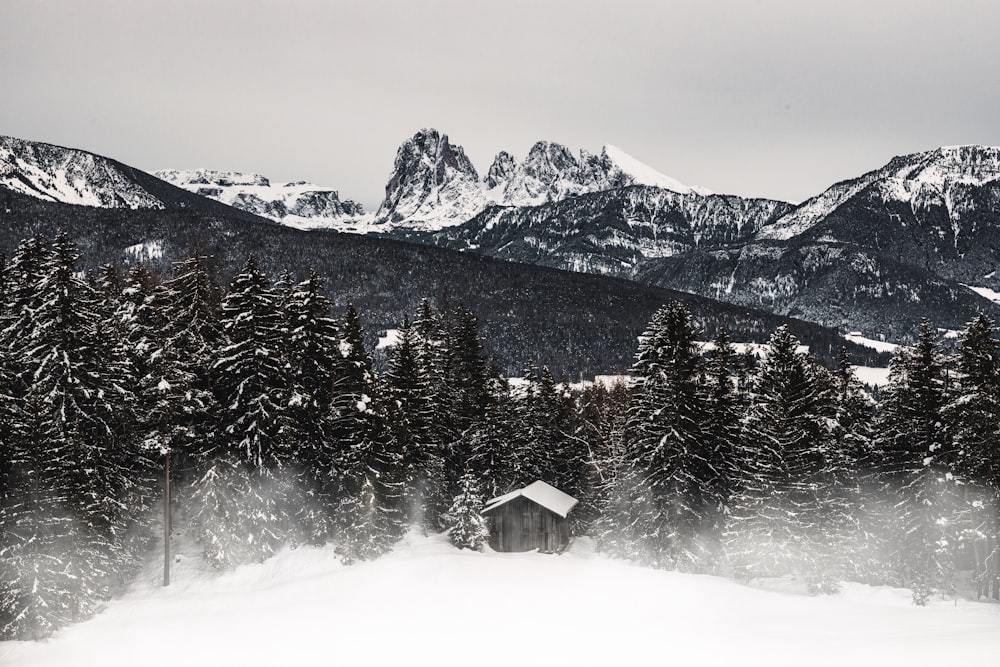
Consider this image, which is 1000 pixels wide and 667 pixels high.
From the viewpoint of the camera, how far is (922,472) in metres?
38.1

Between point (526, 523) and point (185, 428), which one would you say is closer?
point (185, 428)

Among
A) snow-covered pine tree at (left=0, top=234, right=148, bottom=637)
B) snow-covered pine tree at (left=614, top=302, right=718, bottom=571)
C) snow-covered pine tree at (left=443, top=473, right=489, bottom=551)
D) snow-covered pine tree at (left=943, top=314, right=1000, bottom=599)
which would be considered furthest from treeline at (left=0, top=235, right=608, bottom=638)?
snow-covered pine tree at (left=943, top=314, right=1000, bottom=599)

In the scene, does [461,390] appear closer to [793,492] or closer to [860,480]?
[793,492]

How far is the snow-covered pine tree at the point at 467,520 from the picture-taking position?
44625mm

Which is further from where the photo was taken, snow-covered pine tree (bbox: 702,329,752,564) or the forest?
snow-covered pine tree (bbox: 702,329,752,564)

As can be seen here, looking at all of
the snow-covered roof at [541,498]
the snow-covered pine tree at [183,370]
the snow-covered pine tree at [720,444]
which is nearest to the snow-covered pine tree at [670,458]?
the snow-covered pine tree at [720,444]

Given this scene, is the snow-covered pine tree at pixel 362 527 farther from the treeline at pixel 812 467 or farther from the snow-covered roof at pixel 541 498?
the treeline at pixel 812 467

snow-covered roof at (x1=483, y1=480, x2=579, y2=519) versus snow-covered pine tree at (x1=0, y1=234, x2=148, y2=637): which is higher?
snow-covered pine tree at (x1=0, y1=234, x2=148, y2=637)

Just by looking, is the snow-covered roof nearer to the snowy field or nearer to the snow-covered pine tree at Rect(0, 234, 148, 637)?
the snowy field

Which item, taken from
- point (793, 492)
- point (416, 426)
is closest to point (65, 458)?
point (416, 426)

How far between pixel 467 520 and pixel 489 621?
60.0 feet

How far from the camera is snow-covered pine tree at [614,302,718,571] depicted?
1583 inches

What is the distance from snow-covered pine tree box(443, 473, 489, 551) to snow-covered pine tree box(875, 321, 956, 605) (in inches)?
919

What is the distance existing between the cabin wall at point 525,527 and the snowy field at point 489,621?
6805mm
